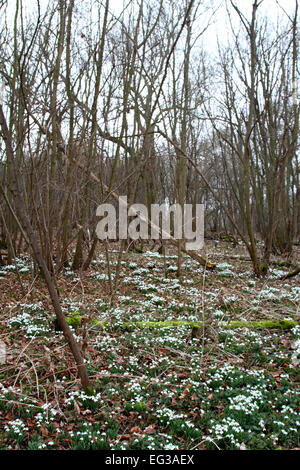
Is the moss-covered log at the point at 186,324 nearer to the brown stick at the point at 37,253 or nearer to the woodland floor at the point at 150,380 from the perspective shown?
the woodland floor at the point at 150,380

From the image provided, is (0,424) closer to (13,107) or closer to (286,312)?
(286,312)

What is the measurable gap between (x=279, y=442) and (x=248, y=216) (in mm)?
7466

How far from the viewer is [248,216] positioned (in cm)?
986

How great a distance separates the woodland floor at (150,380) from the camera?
2914 millimetres

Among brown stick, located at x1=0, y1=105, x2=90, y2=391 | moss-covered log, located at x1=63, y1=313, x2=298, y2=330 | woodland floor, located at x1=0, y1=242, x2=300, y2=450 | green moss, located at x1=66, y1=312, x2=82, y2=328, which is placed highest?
brown stick, located at x1=0, y1=105, x2=90, y2=391

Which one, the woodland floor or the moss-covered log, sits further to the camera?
the moss-covered log

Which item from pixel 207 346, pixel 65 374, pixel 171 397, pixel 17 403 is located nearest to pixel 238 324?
pixel 207 346

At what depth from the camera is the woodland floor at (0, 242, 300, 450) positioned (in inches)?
115
